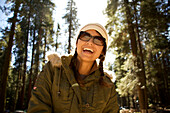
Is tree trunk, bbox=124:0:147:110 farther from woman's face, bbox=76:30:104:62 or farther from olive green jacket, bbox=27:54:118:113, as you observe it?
woman's face, bbox=76:30:104:62

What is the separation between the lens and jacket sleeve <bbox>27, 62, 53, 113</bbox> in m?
1.48

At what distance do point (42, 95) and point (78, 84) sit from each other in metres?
0.49

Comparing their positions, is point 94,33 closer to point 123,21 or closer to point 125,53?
point 123,21

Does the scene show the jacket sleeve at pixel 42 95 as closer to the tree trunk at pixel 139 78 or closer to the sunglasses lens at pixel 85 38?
the sunglasses lens at pixel 85 38

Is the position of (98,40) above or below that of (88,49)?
above

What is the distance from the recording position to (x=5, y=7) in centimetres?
1067

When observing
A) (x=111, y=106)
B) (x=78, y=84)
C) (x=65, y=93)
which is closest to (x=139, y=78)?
(x=111, y=106)

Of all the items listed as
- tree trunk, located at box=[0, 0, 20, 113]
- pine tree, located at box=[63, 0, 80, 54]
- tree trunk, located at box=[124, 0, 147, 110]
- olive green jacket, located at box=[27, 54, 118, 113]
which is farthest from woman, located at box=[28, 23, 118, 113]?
pine tree, located at box=[63, 0, 80, 54]

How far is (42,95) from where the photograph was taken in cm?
156

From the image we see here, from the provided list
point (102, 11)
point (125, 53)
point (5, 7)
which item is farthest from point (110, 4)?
point (5, 7)

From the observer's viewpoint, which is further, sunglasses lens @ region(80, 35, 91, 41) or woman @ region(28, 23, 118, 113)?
sunglasses lens @ region(80, 35, 91, 41)

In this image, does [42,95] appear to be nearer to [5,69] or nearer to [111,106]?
[111,106]

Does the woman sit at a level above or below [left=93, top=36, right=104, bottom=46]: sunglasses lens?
below

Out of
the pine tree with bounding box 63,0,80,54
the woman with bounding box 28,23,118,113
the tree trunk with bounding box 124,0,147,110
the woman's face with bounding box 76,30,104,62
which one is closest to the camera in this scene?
the woman with bounding box 28,23,118,113
